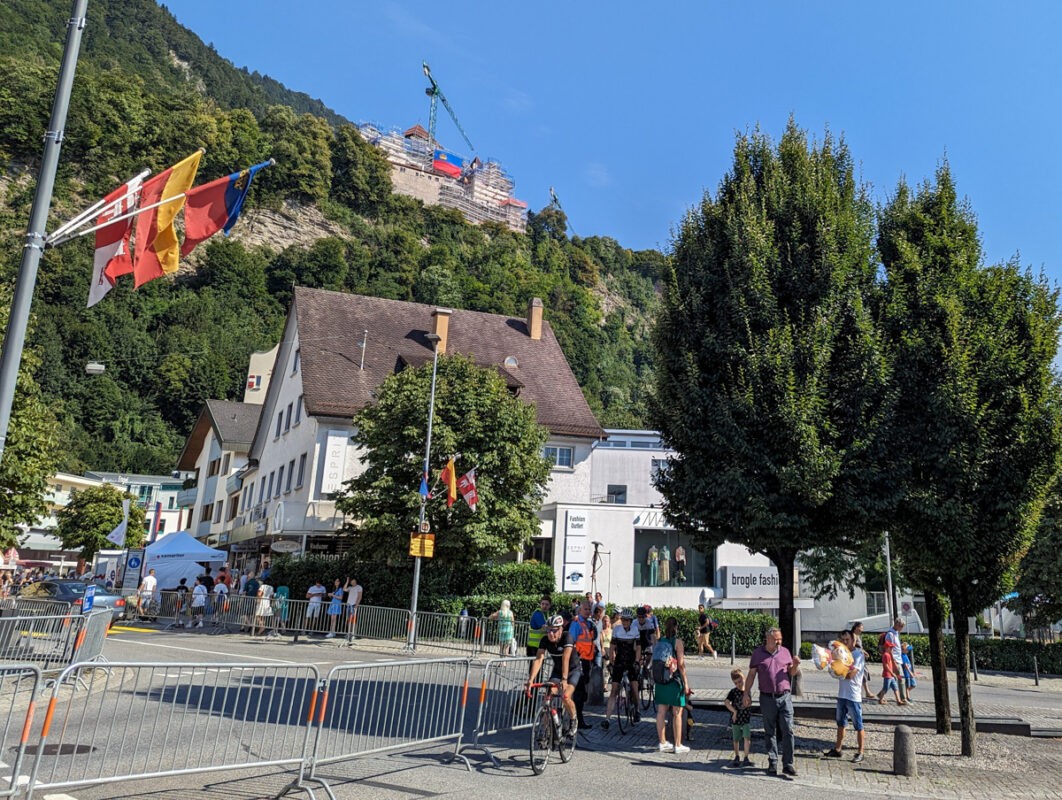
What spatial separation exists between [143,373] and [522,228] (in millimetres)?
93847

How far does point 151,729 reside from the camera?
723 centimetres

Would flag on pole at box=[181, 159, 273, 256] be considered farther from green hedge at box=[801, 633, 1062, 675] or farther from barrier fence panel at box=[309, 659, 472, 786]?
green hedge at box=[801, 633, 1062, 675]

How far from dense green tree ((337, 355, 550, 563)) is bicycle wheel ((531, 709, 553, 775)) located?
17207 millimetres

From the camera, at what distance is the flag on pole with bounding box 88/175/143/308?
337 inches

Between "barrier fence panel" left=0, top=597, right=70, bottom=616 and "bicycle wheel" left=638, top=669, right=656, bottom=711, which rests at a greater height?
"barrier fence panel" left=0, top=597, right=70, bottom=616

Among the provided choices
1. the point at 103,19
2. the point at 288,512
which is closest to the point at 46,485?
the point at 288,512

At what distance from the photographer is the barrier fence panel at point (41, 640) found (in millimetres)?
14016

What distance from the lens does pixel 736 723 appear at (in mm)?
10844

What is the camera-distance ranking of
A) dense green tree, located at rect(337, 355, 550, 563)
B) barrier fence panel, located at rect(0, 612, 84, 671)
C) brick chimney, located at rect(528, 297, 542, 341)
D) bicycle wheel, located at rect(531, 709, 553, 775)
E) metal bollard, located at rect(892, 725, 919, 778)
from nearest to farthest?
1. bicycle wheel, located at rect(531, 709, 553, 775)
2. metal bollard, located at rect(892, 725, 919, 778)
3. barrier fence panel, located at rect(0, 612, 84, 671)
4. dense green tree, located at rect(337, 355, 550, 563)
5. brick chimney, located at rect(528, 297, 542, 341)

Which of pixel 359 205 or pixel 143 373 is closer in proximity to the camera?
pixel 143 373

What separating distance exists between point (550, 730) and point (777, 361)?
611 cm

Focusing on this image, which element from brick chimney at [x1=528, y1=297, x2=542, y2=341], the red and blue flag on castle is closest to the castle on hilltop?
the red and blue flag on castle

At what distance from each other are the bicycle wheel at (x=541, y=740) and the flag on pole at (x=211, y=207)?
249 inches

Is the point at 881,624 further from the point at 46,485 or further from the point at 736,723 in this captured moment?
the point at 46,485
